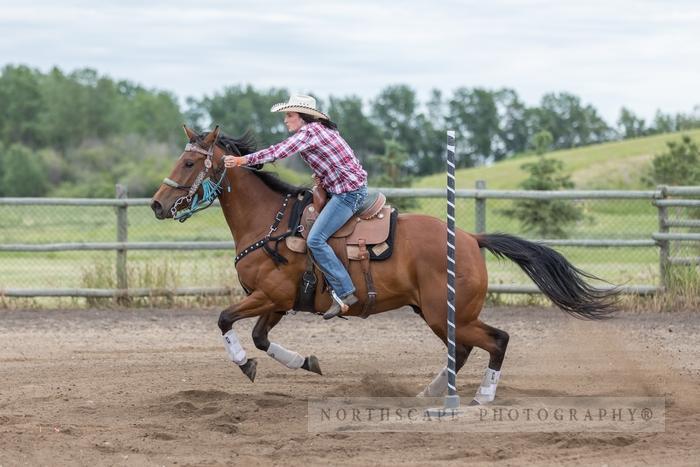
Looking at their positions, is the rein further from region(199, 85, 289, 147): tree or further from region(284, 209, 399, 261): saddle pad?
region(199, 85, 289, 147): tree

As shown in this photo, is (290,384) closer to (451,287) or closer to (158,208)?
(158,208)

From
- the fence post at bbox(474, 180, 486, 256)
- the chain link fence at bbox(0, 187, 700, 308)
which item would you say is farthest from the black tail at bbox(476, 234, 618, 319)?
the fence post at bbox(474, 180, 486, 256)

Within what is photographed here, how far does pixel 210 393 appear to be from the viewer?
9156 millimetres

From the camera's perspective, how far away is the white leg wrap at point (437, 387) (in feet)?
29.9

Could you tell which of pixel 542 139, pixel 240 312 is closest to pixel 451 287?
pixel 240 312

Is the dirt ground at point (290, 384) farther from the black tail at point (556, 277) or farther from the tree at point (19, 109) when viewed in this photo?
the tree at point (19, 109)

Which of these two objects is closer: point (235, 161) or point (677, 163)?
point (235, 161)

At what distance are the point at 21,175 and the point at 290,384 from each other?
49646mm

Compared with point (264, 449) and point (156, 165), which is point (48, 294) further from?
point (156, 165)

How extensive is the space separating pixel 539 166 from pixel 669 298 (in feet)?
30.2

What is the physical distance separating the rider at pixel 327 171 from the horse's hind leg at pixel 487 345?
1.04 meters

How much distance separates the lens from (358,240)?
899 cm

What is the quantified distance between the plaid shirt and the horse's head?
0.49 metres

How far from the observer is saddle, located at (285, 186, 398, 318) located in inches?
352
